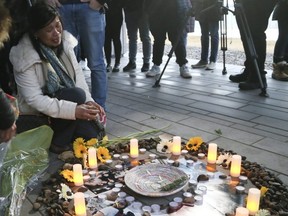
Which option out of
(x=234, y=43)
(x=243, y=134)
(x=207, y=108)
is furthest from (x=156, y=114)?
(x=234, y=43)

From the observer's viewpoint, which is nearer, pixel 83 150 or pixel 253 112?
pixel 83 150

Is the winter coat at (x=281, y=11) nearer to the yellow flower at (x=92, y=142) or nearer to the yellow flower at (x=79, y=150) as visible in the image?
the yellow flower at (x=92, y=142)

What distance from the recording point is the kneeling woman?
7.10ft

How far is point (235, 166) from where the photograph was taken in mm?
1833

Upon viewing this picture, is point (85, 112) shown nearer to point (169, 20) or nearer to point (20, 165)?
point (20, 165)

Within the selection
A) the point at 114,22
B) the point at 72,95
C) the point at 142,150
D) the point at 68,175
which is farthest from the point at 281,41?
the point at 68,175

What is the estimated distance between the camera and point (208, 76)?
4645 mm

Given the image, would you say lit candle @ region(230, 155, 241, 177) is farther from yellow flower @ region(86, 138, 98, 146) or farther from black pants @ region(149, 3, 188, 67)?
black pants @ region(149, 3, 188, 67)

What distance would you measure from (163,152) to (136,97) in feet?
5.08

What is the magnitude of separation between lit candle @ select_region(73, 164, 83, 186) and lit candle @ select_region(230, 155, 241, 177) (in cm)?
79

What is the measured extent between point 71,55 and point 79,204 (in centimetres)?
123

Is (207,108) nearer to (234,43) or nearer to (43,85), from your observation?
(43,85)

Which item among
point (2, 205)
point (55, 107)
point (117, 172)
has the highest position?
point (55, 107)

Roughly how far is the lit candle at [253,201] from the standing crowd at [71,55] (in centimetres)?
103
